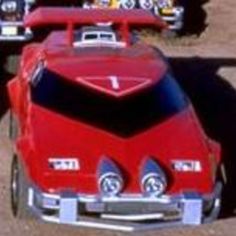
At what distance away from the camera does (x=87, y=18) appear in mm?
12133

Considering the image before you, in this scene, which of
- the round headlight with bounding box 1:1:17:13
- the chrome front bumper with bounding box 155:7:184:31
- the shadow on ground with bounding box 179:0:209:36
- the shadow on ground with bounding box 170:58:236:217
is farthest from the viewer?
the shadow on ground with bounding box 179:0:209:36

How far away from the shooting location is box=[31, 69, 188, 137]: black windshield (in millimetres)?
10516

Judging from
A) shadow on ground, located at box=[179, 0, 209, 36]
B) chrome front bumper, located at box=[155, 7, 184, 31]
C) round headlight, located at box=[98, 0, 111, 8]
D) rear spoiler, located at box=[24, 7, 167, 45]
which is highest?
rear spoiler, located at box=[24, 7, 167, 45]

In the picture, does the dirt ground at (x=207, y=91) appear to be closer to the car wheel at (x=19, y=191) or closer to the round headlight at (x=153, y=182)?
the car wheel at (x=19, y=191)

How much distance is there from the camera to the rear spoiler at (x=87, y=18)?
1208cm

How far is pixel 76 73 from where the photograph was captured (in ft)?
36.6

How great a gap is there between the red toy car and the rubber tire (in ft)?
0.04

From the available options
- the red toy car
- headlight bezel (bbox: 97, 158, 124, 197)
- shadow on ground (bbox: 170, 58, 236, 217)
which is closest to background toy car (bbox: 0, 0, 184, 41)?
shadow on ground (bbox: 170, 58, 236, 217)

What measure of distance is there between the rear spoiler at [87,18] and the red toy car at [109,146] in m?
0.13

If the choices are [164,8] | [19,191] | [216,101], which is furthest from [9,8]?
[19,191]

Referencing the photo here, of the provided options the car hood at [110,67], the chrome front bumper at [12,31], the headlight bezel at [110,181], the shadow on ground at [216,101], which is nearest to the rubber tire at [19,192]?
the headlight bezel at [110,181]

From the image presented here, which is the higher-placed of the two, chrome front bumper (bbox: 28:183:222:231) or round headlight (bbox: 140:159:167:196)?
round headlight (bbox: 140:159:167:196)

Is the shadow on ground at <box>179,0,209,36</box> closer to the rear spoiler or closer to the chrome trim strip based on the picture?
the rear spoiler

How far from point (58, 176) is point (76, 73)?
1653 mm
